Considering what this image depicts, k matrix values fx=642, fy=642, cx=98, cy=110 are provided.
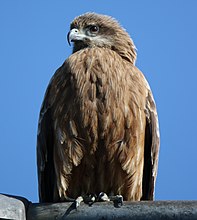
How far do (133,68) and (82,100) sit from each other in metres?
0.83

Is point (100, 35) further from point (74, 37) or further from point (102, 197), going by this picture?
point (102, 197)

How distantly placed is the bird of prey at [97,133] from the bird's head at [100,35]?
1.61 ft

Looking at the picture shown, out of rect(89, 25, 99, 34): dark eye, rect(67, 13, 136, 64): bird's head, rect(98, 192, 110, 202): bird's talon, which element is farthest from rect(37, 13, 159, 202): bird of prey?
rect(89, 25, 99, 34): dark eye

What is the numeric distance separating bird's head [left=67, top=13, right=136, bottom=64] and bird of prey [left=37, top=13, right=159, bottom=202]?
1.61ft

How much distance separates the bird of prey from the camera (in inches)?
243

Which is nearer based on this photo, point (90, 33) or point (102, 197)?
point (102, 197)

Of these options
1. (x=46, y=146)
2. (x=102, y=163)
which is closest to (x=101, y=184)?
(x=102, y=163)

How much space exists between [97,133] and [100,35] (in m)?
1.65

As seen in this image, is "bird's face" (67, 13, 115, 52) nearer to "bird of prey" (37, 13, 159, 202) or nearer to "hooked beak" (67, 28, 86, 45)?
"hooked beak" (67, 28, 86, 45)

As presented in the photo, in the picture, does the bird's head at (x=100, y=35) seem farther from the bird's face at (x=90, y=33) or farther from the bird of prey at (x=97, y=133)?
the bird of prey at (x=97, y=133)

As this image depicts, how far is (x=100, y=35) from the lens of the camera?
7.43 metres

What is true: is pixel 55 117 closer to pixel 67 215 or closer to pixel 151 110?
pixel 151 110

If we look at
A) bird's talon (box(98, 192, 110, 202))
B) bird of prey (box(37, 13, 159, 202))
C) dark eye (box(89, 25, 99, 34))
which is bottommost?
bird's talon (box(98, 192, 110, 202))

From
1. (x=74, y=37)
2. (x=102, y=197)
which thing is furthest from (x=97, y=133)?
(x=74, y=37)
